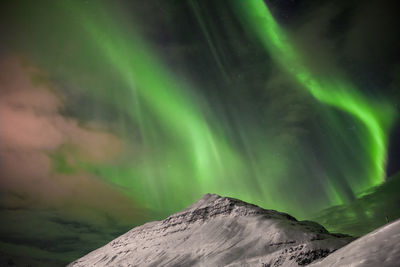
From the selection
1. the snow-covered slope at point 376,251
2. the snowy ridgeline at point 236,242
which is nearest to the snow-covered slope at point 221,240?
the snowy ridgeline at point 236,242

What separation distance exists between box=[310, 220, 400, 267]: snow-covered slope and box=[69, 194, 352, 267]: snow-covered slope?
1777 centimetres

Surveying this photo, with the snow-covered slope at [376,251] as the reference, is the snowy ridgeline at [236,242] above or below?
above

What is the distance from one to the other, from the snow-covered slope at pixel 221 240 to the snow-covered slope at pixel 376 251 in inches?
700

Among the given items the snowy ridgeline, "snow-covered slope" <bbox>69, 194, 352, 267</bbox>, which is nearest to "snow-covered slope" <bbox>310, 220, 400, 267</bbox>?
the snowy ridgeline

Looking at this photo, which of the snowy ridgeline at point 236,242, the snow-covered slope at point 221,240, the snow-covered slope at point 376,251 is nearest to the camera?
the snow-covered slope at point 376,251

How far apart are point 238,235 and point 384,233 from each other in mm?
36852

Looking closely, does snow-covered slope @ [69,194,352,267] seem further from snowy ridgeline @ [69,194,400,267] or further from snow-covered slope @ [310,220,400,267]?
snow-covered slope @ [310,220,400,267]

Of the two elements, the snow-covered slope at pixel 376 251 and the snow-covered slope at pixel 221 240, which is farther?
the snow-covered slope at pixel 221 240

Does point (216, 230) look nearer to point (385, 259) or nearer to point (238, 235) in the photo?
point (238, 235)

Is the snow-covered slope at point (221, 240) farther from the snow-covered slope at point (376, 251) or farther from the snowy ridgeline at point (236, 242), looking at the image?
the snow-covered slope at point (376, 251)

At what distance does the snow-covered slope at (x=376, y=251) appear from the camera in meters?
11.6

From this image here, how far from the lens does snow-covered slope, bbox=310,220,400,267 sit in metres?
11.6

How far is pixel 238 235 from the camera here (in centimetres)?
4772

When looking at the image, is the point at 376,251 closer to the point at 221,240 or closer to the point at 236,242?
the point at 236,242
